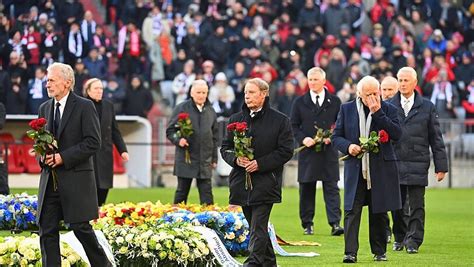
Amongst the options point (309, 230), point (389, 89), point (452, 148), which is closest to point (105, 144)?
point (309, 230)

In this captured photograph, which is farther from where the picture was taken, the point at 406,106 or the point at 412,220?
the point at 406,106

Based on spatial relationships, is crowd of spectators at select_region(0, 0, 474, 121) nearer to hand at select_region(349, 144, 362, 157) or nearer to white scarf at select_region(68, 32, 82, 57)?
white scarf at select_region(68, 32, 82, 57)

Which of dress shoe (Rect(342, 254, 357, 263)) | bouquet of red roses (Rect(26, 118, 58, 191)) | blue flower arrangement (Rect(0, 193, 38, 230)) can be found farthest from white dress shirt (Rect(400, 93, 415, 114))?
bouquet of red roses (Rect(26, 118, 58, 191))

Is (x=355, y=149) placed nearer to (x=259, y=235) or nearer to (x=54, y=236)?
(x=259, y=235)

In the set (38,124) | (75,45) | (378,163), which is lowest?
(378,163)

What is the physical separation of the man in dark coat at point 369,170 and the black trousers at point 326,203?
13.6 ft

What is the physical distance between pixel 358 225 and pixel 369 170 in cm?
64

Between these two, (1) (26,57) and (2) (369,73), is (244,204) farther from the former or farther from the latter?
(2) (369,73)

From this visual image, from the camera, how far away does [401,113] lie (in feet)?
54.2

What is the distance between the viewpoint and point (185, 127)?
64.5ft

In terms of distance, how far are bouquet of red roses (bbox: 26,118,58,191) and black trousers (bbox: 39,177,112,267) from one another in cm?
16

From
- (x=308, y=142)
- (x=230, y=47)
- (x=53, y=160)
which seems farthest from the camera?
(x=230, y=47)

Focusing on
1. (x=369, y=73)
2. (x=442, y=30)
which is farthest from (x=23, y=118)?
(x=442, y=30)

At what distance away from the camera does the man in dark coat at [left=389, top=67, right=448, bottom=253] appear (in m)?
16.2
